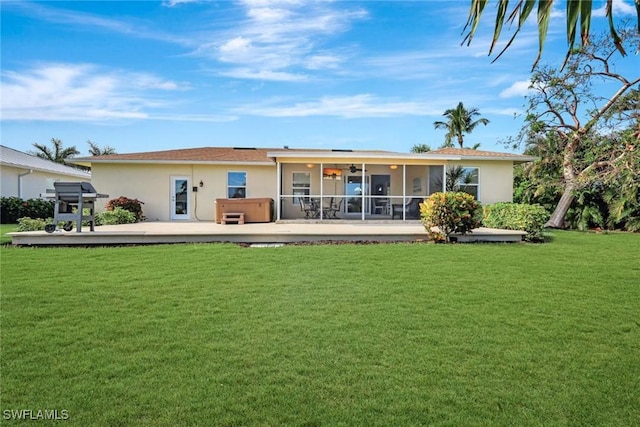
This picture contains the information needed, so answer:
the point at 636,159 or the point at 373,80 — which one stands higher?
the point at 373,80

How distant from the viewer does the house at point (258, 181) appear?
17578 millimetres

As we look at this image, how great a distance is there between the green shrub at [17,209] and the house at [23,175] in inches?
57.2

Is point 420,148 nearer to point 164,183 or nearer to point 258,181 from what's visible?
point 258,181

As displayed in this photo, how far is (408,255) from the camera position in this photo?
363 inches

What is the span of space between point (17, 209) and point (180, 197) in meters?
7.83

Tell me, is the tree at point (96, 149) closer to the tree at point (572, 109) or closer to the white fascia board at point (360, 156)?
the white fascia board at point (360, 156)

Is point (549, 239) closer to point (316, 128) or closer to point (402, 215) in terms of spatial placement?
point (402, 215)

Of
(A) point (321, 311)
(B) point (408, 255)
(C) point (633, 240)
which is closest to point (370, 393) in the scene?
(A) point (321, 311)

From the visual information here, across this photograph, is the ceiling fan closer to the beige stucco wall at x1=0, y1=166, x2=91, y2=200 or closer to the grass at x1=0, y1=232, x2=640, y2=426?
the grass at x1=0, y1=232, x2=640, y2=426

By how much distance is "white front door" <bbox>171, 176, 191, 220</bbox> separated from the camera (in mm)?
18125

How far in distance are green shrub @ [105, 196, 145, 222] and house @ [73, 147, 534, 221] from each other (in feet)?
3.09

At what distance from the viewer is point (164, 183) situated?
59.2 feet

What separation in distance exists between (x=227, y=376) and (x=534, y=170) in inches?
822

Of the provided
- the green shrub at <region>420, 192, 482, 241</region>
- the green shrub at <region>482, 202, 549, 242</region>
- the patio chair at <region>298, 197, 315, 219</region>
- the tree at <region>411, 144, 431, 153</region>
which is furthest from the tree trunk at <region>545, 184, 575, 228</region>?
the tree at <region>411, 144, 431, 153</region>
